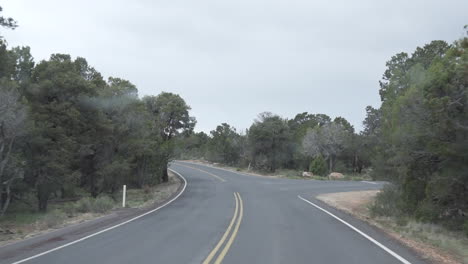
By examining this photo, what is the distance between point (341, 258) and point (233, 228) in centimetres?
529

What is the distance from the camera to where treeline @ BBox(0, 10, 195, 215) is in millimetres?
20484

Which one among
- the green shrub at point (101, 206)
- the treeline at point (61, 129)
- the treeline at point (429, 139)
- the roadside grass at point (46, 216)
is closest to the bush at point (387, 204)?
the treeline at point (429, 139)

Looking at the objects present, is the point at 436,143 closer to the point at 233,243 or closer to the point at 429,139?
the point at 429,139

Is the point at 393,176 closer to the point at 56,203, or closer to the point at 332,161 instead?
the point at 56,203

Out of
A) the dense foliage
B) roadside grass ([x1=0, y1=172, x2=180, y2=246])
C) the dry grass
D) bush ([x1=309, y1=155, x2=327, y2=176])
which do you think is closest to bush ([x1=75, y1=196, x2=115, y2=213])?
roadside grass ([x1=0, y1=172, x2=180, y2=246])

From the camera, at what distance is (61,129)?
23266 millimetres

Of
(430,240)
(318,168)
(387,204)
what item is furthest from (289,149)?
(430,240)

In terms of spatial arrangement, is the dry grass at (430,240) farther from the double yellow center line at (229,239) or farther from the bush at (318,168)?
the bush at (318,168)

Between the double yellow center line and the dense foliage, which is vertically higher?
the dense foliage

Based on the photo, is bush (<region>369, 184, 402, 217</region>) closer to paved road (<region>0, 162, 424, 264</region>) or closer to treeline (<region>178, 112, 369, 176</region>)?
paved road (<region>0, 162, 424, 264</region>)

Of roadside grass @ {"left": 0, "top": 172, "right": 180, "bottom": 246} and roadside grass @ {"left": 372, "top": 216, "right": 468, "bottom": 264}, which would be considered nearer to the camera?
roadside grass @ {"left": 372, "top": 216, "right": 468, "bottom": 264}

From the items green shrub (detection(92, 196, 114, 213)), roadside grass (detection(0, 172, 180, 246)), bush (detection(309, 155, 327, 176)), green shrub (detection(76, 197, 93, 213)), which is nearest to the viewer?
roadside grass (detection(0, 172, 180, 246))

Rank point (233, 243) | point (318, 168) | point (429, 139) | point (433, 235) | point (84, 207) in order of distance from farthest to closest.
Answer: point (318, 168) → point (84, 207) → point (429, 139) → point (433, 235) → point (233, 243)

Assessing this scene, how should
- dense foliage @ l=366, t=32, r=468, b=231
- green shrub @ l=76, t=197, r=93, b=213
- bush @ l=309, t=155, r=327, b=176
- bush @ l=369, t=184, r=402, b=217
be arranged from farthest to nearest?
bush @ l=309, t=155, r=327, b=176 < bush @ l=369, t=184, r=402, b=217 < green shrub @ l=76, t=197, r=93, b=213 < dense foliage @ l=366, t=32, r=468, b=231
